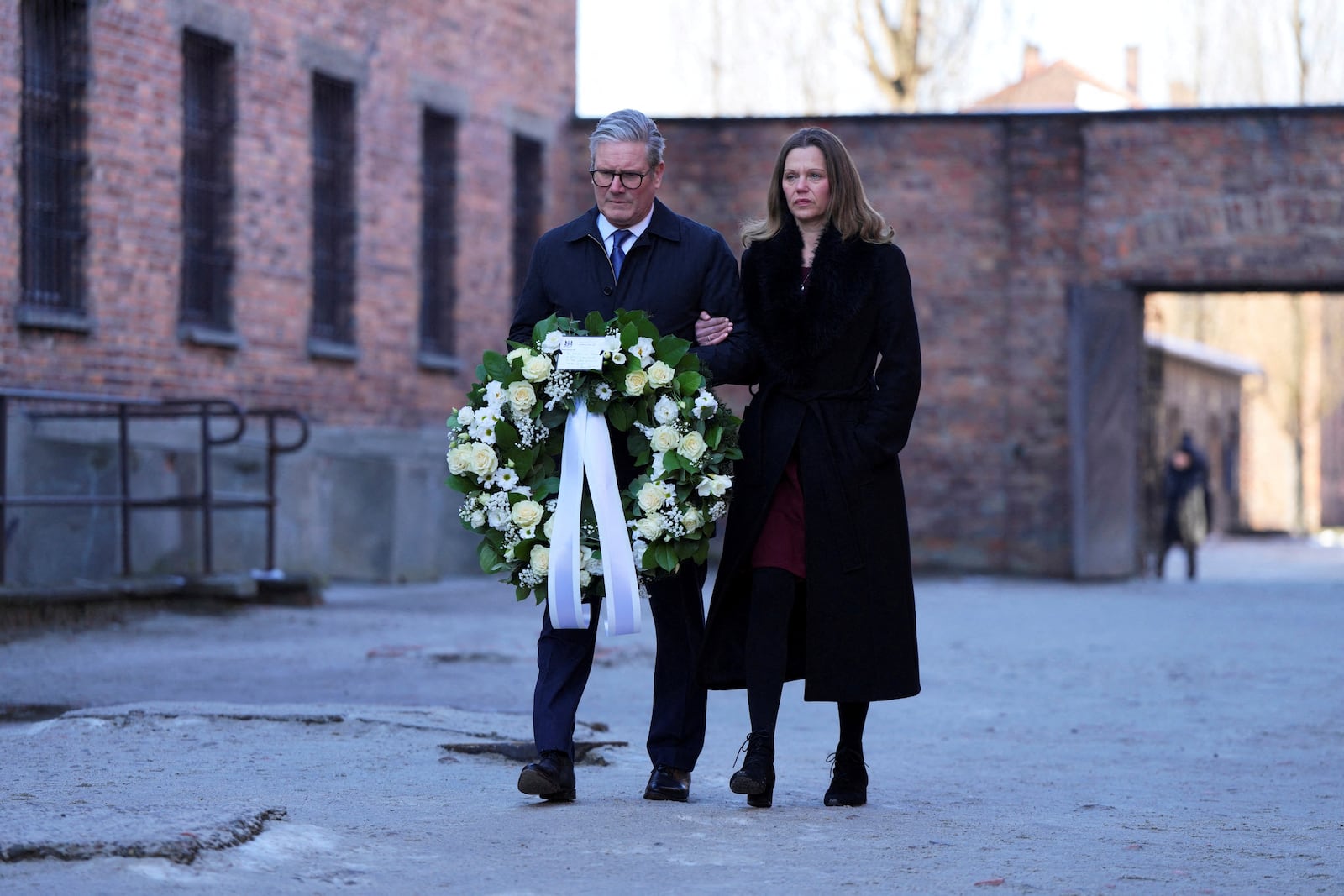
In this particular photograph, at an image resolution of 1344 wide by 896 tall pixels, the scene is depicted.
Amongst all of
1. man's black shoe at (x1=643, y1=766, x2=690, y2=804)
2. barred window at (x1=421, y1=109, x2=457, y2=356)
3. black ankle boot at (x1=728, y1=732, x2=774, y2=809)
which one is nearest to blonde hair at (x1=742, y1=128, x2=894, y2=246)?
black ankle boot at (x1=728, y1=732, x2=774, y2=809)

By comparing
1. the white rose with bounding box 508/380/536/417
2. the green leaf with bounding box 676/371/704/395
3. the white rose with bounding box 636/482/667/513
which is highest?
the green leaf with bounding box 676/371/704/395

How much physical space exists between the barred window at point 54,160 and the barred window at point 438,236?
5.47 m

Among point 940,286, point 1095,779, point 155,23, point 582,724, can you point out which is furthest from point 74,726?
point 940,286

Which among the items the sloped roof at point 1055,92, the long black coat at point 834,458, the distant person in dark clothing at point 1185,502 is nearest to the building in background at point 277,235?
the sloped roof at point 1055,92

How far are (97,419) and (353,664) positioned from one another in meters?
4.33

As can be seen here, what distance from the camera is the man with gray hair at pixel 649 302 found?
5742mm

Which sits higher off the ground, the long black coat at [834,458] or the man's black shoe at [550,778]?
the long black coat at [834,458]

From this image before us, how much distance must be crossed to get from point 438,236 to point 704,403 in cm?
1457

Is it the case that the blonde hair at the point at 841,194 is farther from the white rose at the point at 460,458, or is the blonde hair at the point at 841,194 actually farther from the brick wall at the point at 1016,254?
the brick wall at the point at 1016,254

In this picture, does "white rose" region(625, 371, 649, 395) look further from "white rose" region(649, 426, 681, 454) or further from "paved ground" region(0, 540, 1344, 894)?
"paved ground" region(0, 540, 1344, 894)

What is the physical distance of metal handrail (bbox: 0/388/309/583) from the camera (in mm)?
11922

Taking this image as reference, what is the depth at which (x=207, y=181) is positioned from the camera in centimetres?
1619

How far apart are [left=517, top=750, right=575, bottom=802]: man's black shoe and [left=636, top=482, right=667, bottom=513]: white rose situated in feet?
2.41

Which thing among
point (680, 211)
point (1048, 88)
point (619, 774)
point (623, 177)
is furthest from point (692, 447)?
point (1048, 88)
